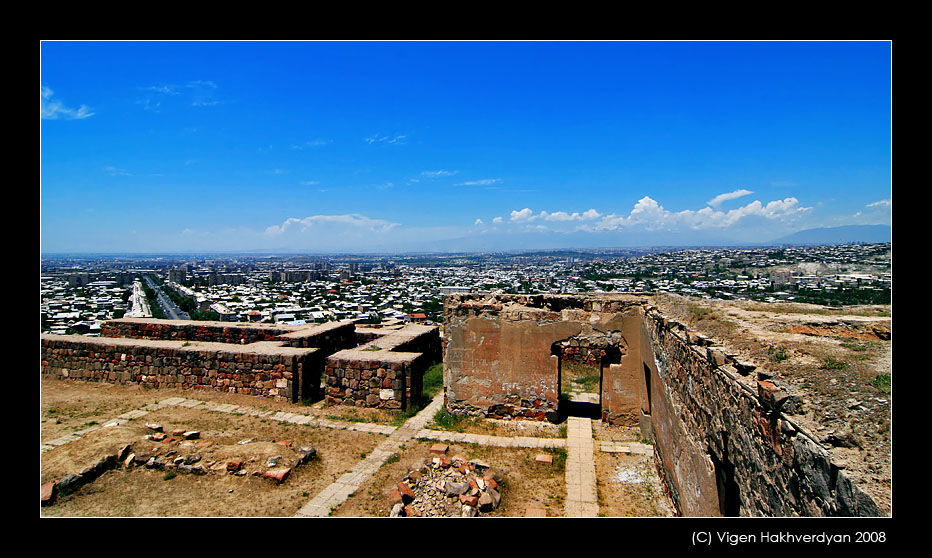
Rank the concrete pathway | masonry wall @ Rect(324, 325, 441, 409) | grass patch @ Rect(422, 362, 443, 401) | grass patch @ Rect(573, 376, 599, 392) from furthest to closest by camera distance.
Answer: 1. grass patch @ Rect(573, 376, 599, 392)
2. grass patch @ Rect(422, 362, 443, 401)
3. masonry wall @ Rect(324, 325, 441, 409)
4. the concrete pathway

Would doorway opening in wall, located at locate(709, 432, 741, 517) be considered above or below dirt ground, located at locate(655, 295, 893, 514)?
below

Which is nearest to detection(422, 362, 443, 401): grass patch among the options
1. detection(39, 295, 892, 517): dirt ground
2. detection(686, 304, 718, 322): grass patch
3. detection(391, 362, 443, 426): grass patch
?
detection(391, 362, 443, 426): grass patch

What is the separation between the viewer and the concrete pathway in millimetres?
5773

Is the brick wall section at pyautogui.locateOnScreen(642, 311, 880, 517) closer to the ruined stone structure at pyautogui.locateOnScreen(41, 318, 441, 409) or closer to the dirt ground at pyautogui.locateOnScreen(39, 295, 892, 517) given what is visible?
the dirt ground at pyautogui.locateOnScreen(39, 295, 892, 517)

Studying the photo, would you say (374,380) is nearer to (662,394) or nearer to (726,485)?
(662,394)

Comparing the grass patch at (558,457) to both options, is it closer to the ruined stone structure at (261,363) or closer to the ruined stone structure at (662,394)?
the ruined stone structure at (662,394)

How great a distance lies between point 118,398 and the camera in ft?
32.8

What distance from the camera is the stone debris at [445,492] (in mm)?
5422

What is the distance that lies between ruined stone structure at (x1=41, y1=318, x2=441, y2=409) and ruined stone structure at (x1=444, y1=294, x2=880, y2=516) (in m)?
1.60

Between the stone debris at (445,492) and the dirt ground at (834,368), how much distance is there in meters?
3.40

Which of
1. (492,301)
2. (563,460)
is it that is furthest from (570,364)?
(563,460)

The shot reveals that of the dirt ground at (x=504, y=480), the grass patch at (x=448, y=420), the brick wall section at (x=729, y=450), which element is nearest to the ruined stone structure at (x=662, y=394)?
the brick wall section at (x=729, y=450)

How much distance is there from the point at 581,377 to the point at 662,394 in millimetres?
6860
